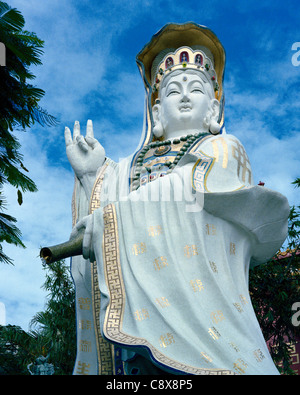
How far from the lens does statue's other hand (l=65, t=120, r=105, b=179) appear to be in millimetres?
5965

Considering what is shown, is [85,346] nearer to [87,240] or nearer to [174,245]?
[87,240]

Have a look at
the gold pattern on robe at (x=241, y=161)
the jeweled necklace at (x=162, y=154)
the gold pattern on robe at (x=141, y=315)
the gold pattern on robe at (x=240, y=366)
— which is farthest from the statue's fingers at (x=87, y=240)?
the gold pattern on robe at (x=240, y=366)

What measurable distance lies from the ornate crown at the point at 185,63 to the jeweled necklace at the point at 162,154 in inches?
31.1

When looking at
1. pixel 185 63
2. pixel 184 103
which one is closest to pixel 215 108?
pixel 184 103

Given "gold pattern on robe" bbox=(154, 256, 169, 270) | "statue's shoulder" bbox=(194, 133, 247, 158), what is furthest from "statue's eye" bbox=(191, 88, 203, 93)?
"gold pattern on robe" bbox=(154, 256, 169, 270)

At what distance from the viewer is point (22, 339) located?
891 centimetres

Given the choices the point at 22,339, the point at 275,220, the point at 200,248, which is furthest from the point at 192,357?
the point at 22,339

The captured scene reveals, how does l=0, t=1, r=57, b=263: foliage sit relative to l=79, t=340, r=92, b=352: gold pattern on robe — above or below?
above

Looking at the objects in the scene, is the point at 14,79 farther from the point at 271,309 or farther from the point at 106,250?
the point at 271,309

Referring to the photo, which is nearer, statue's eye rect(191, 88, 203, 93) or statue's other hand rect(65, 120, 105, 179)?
statue's other hand rect(65, 120, 105, 179)

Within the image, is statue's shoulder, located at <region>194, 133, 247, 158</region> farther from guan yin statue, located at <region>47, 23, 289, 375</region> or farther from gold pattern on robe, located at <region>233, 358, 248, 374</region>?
gold pattern on robe, located at <region>233, 358, 248, 374</region>

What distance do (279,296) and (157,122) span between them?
3.30 metres

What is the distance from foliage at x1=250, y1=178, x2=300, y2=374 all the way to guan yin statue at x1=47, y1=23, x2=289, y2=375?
2.87 m

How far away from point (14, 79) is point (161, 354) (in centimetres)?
449
